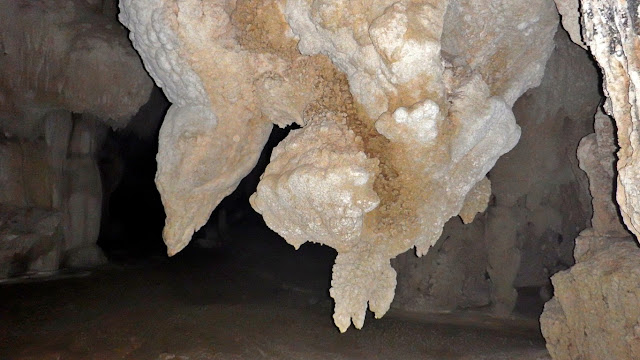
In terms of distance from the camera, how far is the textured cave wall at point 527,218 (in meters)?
5.59

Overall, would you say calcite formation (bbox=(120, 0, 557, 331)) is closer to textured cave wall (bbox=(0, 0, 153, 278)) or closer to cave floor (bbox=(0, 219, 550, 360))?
cave floor (bbox=(0, 219, 550, 360))

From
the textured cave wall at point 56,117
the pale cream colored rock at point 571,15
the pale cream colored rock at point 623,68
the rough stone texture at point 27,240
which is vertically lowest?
the rough stone texture at point 27,240

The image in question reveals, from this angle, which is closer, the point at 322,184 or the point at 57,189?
the point at 322,184

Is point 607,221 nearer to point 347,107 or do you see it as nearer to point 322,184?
point 347,107

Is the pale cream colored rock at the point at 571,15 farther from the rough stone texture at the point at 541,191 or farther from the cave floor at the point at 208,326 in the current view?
the cave floor at the point at 208,326

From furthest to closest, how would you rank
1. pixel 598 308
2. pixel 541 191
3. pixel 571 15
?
pixel 541 191 → pixel 598 308 → pixel 571 15

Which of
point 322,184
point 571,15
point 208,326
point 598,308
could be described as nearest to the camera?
point 322,184

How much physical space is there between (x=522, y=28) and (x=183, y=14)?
251 centimetres

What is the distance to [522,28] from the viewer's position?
160 inches

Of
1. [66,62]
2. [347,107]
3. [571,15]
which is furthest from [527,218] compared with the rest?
[66,62]

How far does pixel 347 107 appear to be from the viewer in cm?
359

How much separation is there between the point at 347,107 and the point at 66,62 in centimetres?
425

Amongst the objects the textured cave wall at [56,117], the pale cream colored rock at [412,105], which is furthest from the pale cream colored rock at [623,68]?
the textured cave wall at [56,117]

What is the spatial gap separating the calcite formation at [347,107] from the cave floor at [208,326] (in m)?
1.24
